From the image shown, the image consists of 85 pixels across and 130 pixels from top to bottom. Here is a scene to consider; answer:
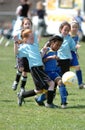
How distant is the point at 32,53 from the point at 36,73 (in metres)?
0.42

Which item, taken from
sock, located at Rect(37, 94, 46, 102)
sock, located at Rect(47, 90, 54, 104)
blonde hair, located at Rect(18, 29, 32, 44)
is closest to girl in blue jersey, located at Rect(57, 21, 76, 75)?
sock, located at Rect(37, 94, 46, 102)

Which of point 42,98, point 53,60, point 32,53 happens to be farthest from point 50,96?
point 32,53

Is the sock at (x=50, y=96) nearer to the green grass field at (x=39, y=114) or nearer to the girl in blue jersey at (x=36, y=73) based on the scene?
the girl in blue jersey at (x=36, y=73)

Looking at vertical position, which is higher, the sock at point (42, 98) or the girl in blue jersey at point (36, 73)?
the girl in blue jersey at point (36, 73)

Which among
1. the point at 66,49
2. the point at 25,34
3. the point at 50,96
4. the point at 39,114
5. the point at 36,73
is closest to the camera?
the point at 39,114

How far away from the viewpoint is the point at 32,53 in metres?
11.0

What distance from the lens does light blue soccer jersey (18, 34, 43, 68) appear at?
1084 cm

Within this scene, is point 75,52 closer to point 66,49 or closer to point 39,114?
point 66,49

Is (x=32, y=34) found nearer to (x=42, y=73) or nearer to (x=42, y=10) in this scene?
(x=42, y=73)

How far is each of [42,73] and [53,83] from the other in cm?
26

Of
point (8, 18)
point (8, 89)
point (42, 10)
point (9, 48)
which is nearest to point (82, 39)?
point (42, 10)

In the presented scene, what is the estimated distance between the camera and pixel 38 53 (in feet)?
35.9

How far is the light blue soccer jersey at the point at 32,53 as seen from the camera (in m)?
10.8

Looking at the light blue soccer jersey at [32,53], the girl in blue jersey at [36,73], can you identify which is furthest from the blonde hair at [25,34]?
the light blue soccer jersey at [32,53]
